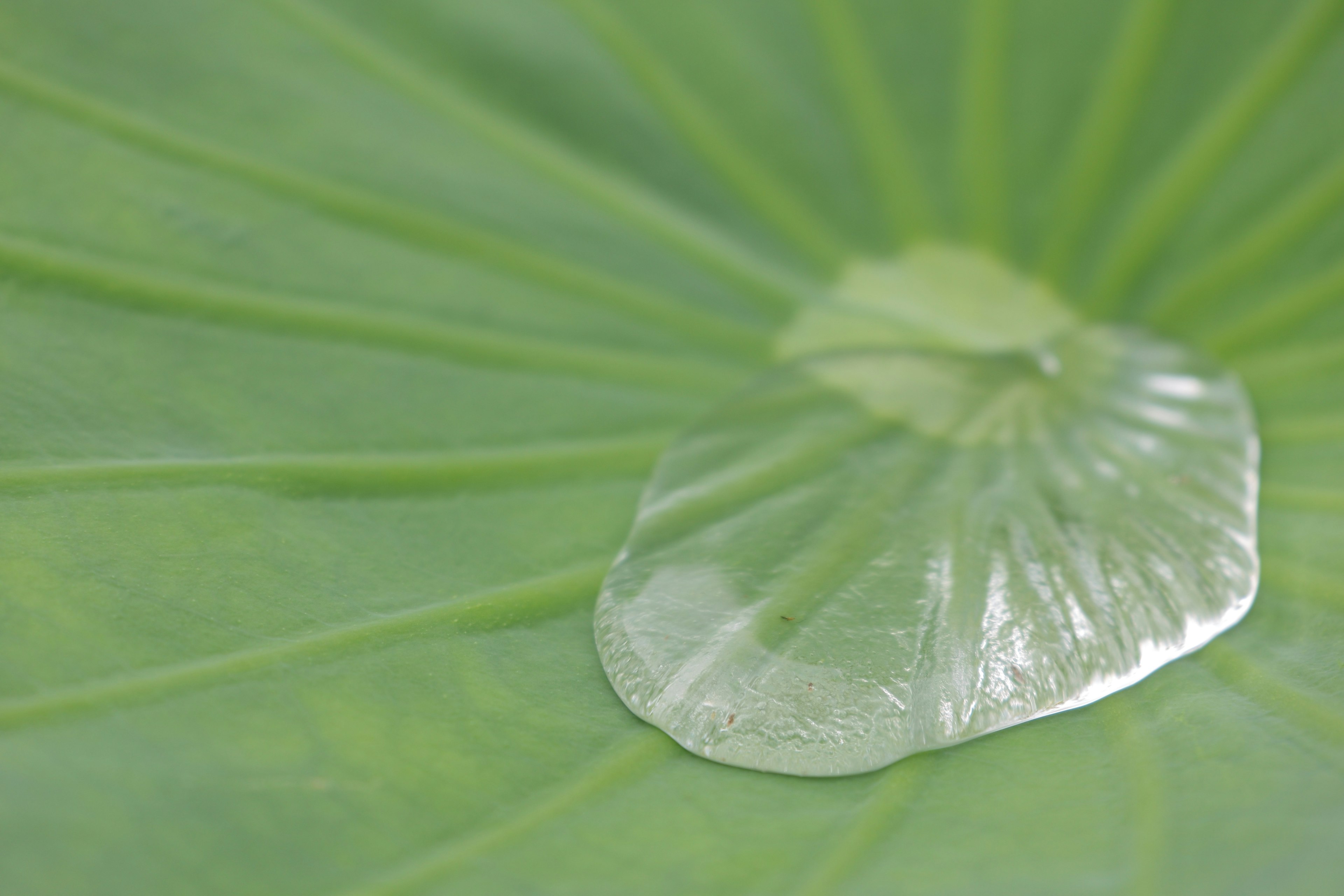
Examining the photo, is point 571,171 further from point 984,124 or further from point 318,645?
point 318,645

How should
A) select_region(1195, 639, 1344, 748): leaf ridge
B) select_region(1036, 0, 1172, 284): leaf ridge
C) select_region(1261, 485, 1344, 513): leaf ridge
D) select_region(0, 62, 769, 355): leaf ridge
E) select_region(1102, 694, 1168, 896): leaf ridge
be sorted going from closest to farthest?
select_region(1102, 694, 1168, 896): leaf ridge → select_region(1195, 639, 1344, 748): leaf ridge → select_region(1261, 485, 1344, 513): leaf ridge → select_region(0, 62, 769, 355): leaf ridge → select_region(1036, 0, 1172, 284): leaf ridge

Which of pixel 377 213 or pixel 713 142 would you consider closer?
pixel 377 213

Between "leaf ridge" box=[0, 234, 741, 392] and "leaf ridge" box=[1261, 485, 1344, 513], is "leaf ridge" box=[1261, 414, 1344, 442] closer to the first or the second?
"leaf ridge" box=[1261, 485, 1344, 513]

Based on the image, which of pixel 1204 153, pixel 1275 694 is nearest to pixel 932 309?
pixel 1204 153

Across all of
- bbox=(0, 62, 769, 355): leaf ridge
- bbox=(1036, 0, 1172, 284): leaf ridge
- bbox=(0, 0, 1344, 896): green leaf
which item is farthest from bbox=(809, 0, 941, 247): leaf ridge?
bbox=(0, 62, 769, 355): leaf ridge

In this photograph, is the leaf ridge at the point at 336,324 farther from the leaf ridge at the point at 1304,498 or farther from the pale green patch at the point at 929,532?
the leaf ridge at the point at 1304,498

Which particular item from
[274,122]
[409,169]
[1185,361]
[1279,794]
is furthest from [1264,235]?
[274,122]

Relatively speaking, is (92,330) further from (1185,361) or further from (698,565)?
(1185,361)
